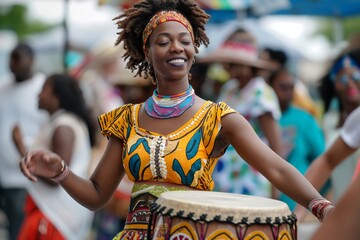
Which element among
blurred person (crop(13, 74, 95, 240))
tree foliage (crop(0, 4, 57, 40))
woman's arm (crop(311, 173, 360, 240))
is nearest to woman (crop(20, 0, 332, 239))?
woman's arm (crop(311, 173, 360, 240))

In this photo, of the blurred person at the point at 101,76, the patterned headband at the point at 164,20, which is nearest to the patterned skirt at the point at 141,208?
the patterned headband at the point at 164,20

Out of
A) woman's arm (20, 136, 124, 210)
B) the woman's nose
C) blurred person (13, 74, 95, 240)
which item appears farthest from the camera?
blurred person (13, 74, 95, 240)

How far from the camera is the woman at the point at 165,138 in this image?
13.8 feet

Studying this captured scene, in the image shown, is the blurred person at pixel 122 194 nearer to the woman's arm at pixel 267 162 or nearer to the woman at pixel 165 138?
the woman at pixel 165 138

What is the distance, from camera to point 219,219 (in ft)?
11.5

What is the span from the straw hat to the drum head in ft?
15.8

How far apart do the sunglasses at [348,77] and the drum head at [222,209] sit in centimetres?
372

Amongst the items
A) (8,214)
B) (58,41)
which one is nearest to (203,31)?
(8,214)

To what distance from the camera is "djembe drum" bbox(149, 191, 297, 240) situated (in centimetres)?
351

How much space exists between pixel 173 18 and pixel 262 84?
3.53 meters

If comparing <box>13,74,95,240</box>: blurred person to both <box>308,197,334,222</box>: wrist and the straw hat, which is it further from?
<box>308,197,334,222</box>: wrist

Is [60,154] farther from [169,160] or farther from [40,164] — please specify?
[169,160]

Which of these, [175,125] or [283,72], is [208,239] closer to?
[175,125]

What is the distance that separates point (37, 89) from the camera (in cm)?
1025
